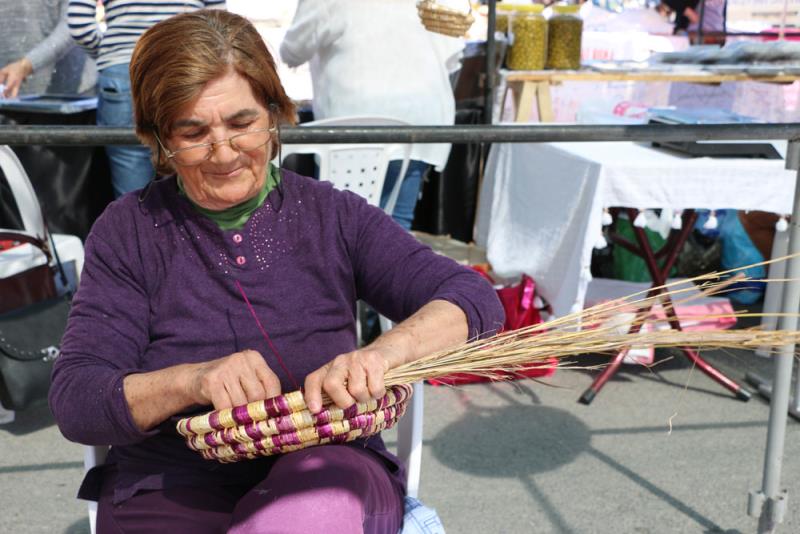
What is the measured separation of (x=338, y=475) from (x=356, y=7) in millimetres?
2528

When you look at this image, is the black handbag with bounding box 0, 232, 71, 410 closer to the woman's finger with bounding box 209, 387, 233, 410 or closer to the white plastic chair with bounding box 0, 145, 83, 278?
the white plastic chair with bounding box 0, 145, 83, 278

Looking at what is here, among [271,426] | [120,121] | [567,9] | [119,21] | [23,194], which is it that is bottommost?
[23,194]

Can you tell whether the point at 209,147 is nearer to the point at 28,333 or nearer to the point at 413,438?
the point at 413,438

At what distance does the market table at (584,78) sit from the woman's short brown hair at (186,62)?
3159 millimetres

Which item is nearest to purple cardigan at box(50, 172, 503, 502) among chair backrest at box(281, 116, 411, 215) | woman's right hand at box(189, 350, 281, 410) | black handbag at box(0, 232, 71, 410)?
woman's right hand at box(189, 350, 281, 410)

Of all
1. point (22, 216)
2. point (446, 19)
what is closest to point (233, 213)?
point (446, 19)

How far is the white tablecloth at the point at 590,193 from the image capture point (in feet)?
10.2

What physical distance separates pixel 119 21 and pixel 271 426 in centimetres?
266

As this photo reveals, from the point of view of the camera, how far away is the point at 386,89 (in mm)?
3578

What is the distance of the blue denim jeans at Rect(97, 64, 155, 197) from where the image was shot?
3.41 m

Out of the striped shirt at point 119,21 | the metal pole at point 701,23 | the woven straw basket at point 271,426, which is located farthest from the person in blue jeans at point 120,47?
the metal pole at point 701,23

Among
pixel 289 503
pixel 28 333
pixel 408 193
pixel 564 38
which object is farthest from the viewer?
pixel 564 38

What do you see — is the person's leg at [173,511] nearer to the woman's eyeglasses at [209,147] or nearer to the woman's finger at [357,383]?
the woman's finger at [357,383]

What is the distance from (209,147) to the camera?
5.03ft
